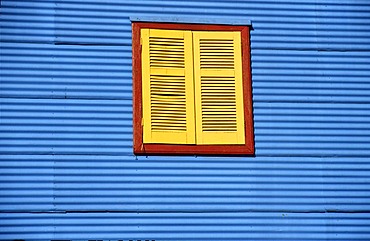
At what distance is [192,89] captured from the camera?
11.7 meters

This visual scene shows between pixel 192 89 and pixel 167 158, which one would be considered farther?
pixel 192 89

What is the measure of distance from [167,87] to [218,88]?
2.01 ft

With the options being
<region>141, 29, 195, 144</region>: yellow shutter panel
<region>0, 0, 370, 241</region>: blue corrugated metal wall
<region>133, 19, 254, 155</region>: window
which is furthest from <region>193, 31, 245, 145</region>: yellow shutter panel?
<region>0, 0, 370, 241</region>: blue corrugated metal wall

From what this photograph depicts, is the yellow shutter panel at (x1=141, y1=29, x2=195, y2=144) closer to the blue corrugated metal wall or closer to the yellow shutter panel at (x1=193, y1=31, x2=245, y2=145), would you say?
the yellow shutter panel at (x1=193, y1=31, x2=245, y2=145)

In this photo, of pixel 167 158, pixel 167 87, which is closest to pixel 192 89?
pixel 167 87

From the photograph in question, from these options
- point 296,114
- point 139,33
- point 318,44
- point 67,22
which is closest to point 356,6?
point 318,44

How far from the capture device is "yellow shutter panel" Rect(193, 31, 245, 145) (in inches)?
458

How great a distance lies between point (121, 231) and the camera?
36.9 ft

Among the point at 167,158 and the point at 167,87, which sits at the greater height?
the point at 167,87

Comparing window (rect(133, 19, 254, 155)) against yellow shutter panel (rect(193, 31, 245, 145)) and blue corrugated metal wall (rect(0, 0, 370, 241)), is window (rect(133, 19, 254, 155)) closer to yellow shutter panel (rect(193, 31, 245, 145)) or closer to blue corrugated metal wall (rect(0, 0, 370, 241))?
yellow shutter panel (rect(193, 31, 245, 145))

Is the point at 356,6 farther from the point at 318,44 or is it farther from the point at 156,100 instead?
the point at 156,100

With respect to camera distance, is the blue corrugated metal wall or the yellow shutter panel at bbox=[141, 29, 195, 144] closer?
the blue corrugated metal wall

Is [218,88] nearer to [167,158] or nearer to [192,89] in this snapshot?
Result: [192,89]

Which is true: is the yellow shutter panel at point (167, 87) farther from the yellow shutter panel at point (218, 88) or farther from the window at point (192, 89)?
the yellow shutter panel at point (218, 88)
